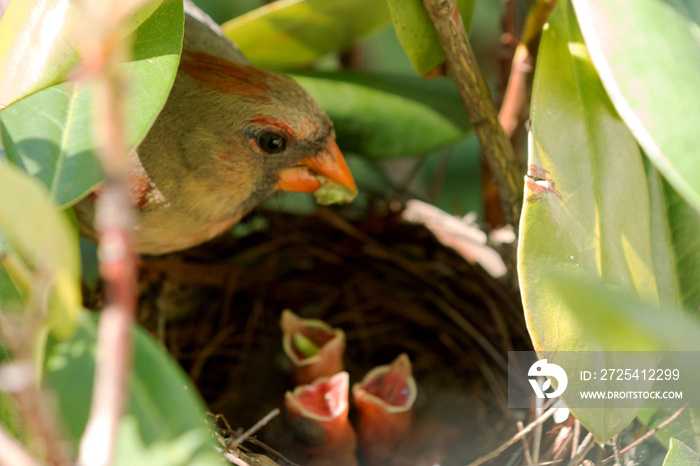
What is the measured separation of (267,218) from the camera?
173cm

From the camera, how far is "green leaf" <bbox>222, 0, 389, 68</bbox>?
134 centimetres

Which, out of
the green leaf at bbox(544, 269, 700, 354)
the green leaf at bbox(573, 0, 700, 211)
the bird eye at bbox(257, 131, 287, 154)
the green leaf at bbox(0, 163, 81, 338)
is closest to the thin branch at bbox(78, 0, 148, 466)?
the green leaf at bbox(0, 163, 81, 338)

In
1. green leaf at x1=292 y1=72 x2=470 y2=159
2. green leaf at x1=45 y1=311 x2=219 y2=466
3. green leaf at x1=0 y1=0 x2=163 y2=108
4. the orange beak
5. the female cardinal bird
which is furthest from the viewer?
green leaf at x1=292 y1=72 x2=470 y2=159

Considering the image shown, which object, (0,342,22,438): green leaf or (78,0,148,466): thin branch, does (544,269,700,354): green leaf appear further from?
(0,342,22,438): green leaf

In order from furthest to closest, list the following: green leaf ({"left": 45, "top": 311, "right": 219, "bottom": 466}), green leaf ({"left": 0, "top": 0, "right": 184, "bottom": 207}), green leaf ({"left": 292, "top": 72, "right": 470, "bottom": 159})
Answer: green leaf ({"left": 292, "top": 72, "right": 470, "bottom": 159}) → green leaf ({"left": 0, "top": 0, "right": 184, "bottom": 207}) → green leaf ({"left": 45, "top": 311, "right": 219, "bottom": 466})

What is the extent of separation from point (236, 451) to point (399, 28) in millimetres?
699

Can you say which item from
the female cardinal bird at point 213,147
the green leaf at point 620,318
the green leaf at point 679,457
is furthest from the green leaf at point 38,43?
the green leaf at point 679,457

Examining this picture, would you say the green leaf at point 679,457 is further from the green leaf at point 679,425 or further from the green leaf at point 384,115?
the green leaf at point 384,115

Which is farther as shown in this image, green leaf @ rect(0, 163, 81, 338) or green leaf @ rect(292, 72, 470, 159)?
green leaf @ rect(292, 72, 470, 159)

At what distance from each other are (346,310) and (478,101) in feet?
2.81

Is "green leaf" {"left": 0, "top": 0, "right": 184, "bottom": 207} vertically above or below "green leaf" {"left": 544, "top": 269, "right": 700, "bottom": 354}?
above

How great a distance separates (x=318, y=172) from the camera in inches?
51.1

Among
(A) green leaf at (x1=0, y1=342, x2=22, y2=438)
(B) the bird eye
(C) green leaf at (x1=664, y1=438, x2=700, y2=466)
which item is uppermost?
(B) the bird eye

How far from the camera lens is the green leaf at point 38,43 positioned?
806 millimetres
